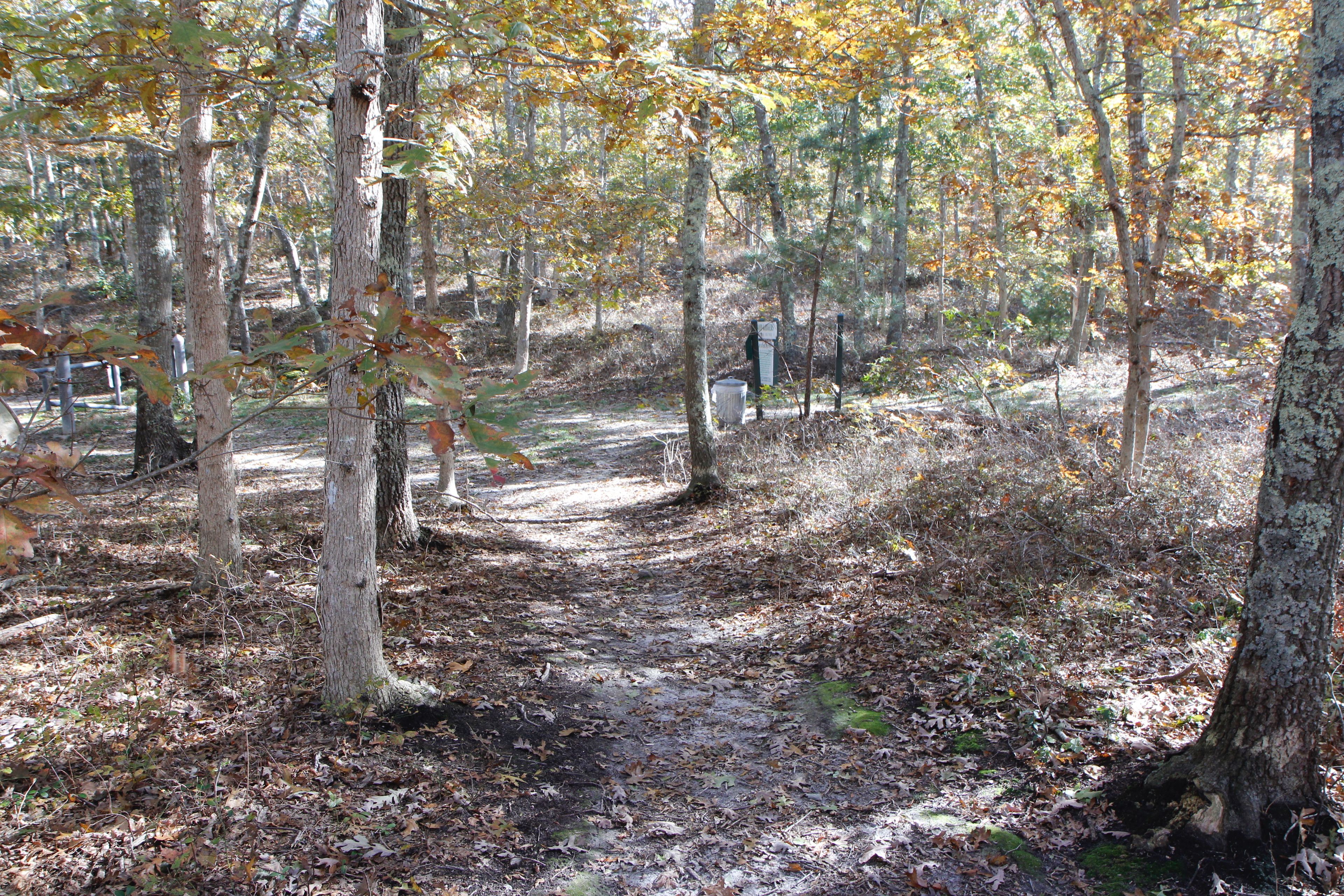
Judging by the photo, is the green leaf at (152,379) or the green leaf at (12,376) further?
the green leaf at (152,379)

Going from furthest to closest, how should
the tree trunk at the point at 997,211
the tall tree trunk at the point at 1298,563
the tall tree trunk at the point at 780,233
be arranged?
1. the tall tree trunk at the point at 780,233
2. the tree trunk at the point at 997,211
3. the tall tree trunk at the point at 1298,563

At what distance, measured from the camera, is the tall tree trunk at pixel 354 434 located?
12.4ft

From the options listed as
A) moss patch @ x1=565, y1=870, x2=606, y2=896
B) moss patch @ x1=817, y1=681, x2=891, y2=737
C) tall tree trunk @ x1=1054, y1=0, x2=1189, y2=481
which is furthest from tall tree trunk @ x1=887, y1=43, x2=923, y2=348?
moss patch @ x1=565, y1=870, x2=606, y2=896

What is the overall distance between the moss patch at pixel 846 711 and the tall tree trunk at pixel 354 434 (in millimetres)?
2428

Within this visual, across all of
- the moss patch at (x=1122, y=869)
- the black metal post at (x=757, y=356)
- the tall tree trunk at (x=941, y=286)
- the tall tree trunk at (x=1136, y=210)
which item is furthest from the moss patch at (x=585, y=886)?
the tall tree trunk at (x=941, y=286)

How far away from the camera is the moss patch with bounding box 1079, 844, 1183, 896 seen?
3.00m

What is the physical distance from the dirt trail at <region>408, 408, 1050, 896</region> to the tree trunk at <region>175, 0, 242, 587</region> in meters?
2.34

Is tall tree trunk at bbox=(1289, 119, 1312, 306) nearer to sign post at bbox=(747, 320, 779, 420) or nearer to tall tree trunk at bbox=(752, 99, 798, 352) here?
sign post at bbox=(747, 320, 779, 420)

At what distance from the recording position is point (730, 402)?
48.6 feet

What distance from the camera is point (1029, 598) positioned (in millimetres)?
5445

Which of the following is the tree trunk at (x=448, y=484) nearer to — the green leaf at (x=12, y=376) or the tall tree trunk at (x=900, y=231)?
the green leaf at (x=12, y=376)

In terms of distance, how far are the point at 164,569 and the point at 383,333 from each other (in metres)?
5.60

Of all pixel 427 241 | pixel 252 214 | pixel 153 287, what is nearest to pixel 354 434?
pixel 427 241

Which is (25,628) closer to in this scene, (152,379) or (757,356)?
(152,379)
